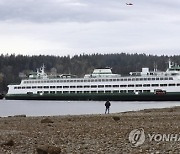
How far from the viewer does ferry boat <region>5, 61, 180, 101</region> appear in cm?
9700

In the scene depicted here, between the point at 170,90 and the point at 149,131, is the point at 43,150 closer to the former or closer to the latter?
the point at 149,131

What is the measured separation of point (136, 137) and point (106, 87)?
86549mm

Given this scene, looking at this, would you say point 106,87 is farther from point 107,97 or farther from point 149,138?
point 149,138

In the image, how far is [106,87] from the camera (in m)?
104

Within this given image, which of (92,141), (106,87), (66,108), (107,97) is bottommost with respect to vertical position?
(66,108)

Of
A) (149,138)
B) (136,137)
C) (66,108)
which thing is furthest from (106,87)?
(149,138)

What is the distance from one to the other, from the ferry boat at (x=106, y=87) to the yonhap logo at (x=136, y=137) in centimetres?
7642

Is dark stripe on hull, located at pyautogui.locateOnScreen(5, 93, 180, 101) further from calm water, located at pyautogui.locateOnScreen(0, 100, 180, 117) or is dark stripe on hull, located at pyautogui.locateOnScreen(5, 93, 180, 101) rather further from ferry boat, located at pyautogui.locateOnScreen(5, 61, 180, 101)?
calm water, located at pyautogui.locateOnScreen(0, 100, 180, 117)

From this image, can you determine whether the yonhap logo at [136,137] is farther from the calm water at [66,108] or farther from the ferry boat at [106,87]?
the ferry boat at [106,87]

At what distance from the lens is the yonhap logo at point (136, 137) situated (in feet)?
51.2

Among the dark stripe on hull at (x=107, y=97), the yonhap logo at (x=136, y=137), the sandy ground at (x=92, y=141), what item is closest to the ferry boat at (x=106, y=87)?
the dark stripe on hull at (x=107, y=97)

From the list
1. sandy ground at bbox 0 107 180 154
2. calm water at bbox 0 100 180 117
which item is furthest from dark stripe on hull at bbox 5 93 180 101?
sandy ground at bbox 0 107 180 154

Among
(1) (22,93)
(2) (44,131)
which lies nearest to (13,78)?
(1) (22,93)

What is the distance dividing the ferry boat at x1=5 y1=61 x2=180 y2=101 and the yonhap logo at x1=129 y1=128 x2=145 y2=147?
3009 inches
